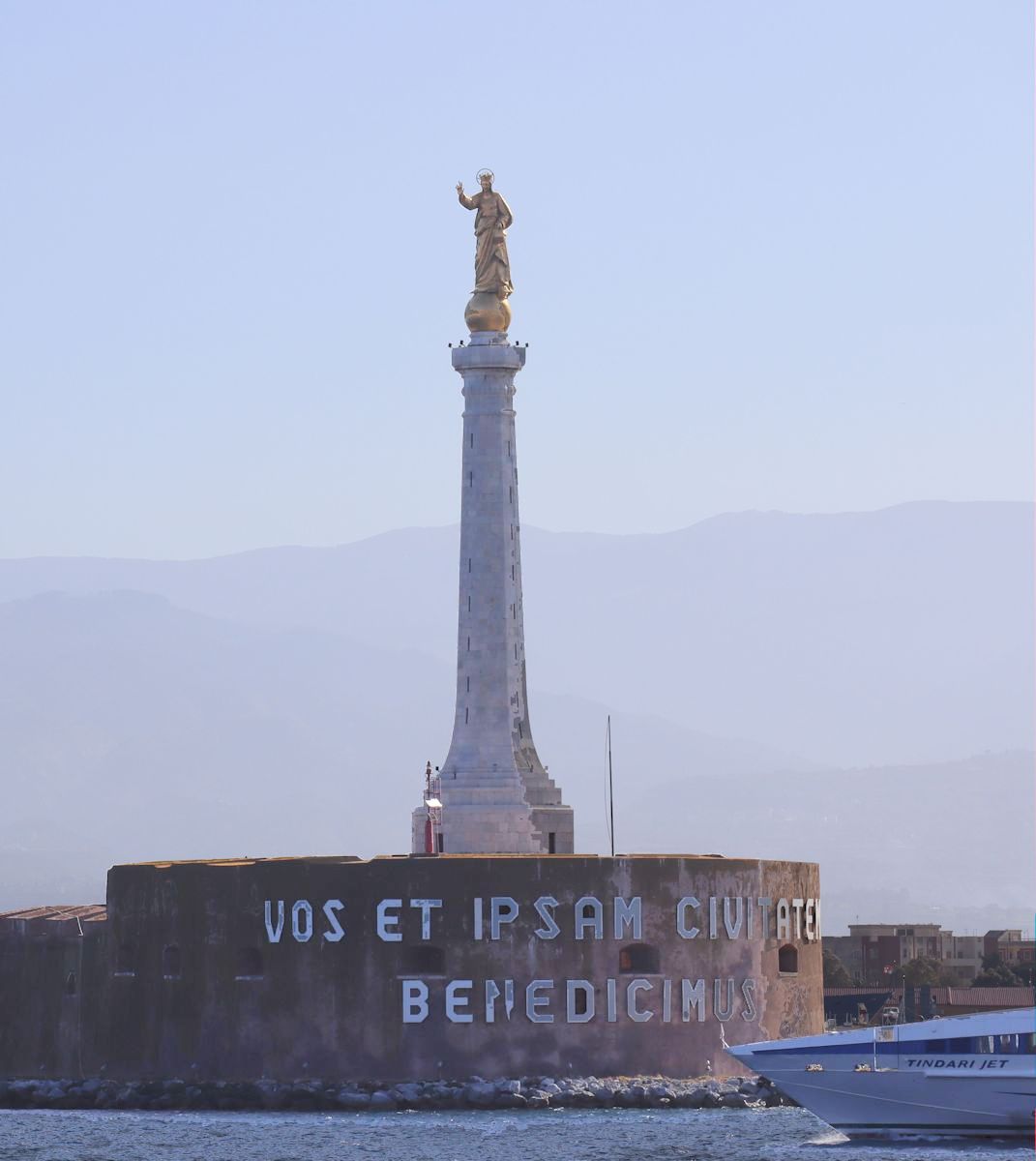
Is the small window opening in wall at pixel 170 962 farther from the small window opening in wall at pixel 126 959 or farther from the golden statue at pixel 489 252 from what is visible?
the golden statue at pixel 489 252

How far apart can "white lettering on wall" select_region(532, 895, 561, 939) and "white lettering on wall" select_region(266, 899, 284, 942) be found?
16.8 ft

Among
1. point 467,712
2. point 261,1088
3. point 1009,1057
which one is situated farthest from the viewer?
point 467,712

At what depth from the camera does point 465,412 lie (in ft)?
205

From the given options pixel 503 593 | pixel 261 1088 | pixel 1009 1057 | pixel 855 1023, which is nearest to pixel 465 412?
pixel 503 593

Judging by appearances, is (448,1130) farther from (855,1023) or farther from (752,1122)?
(855,1023)

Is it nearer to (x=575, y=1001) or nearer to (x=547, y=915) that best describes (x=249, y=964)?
(x=547, y=915)

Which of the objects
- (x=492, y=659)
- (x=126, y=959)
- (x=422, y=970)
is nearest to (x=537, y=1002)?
(x=422, y=970)

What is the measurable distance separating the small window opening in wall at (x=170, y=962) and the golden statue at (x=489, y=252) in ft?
56.1

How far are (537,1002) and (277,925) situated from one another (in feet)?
18.0

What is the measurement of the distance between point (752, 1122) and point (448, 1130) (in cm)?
603

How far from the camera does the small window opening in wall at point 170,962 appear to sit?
54.8 m

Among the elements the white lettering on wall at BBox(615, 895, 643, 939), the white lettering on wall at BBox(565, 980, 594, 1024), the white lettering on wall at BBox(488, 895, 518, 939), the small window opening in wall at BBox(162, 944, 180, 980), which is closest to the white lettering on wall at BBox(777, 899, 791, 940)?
the white lettering on wall at BBox(615, 895, 643, 939)

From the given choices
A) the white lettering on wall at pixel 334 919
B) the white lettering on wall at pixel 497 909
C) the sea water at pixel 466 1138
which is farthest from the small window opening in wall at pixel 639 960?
the white lettering on wall at pixel 334 919

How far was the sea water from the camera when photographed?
1843 inches
